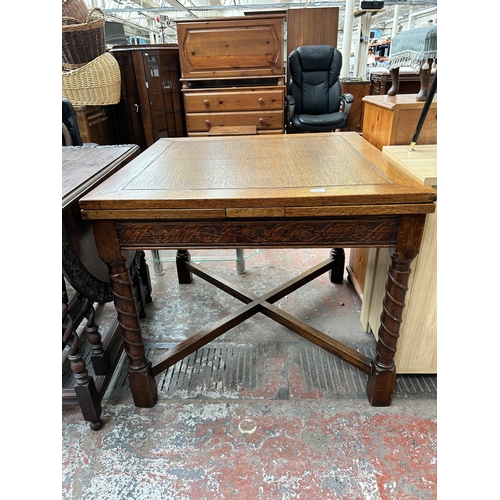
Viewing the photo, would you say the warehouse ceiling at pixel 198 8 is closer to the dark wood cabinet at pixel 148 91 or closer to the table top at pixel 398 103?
the dark wood cabinet at pixel 148 91

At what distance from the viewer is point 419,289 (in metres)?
1.29

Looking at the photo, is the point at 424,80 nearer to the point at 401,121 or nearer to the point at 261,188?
the point at 401,121

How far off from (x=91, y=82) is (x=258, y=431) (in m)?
2.88

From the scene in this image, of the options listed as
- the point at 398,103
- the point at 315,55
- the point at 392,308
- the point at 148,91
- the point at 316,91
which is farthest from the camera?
the point at 316,91

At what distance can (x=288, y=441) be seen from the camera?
4.07 feet

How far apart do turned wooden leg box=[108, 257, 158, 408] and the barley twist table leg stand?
85 centimetres

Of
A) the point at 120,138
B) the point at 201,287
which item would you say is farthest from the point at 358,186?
the point at 120,138

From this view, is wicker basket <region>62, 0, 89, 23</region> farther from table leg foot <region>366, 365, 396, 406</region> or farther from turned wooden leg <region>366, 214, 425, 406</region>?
table leg foot <region>366, 365, 396, 406</region>

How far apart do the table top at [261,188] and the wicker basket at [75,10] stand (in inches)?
80.0

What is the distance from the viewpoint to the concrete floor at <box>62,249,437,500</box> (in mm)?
1114

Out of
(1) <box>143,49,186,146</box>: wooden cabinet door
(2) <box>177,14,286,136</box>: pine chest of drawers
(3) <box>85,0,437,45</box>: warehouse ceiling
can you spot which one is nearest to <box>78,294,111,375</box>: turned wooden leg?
(2) <box>177,14,286,136</box>: pine chest of drawers

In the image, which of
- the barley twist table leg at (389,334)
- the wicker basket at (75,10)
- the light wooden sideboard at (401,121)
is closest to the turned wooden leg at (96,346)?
the barley twist table leg at (389,334)

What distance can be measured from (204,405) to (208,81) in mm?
3308

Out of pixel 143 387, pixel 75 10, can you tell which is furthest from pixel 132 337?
Answer: pixel 75 10
